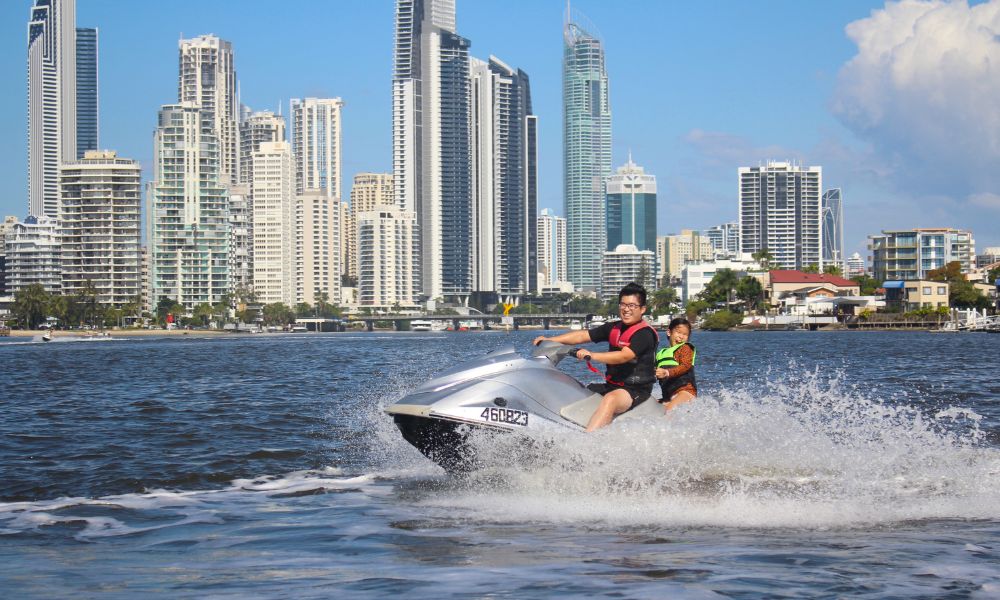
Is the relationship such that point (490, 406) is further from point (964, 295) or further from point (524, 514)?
point (964, 295)

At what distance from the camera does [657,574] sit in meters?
7.97

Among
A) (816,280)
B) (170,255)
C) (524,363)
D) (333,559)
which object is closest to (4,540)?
(333,559)

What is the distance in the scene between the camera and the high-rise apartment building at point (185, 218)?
197 m

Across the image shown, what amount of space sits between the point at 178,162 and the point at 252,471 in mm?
193395

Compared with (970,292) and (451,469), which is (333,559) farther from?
(970,292)

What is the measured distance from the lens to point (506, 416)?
1093 centimetres

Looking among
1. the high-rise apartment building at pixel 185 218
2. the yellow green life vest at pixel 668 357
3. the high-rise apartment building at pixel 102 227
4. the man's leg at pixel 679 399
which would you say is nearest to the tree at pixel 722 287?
the high-rise apartment building at pixel 185 218

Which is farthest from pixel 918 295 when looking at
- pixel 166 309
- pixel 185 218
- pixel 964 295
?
pixel 185 218

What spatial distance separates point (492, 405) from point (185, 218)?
194 meters

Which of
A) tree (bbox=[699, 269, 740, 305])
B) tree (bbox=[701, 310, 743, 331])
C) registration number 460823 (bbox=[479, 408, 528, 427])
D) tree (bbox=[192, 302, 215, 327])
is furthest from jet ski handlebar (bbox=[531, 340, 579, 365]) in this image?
tree (bbox=[192, 302, 215, 327])

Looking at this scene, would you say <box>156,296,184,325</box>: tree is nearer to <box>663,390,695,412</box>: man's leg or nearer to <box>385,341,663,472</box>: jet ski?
<box>663,390,695,412</box>: man's leg

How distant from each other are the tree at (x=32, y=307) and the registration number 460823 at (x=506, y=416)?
165 m

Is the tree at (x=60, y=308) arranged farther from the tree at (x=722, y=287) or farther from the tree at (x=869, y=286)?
the tree at (x=869, y=286)

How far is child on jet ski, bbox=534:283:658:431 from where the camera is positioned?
36.4 feet
